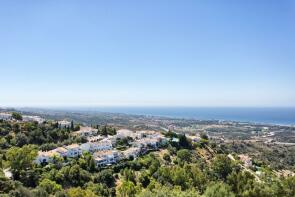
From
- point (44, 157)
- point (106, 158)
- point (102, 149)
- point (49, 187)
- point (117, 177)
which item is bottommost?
point (117, 177)

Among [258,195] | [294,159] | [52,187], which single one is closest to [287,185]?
[258,195]

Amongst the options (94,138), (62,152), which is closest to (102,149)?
(94,138)

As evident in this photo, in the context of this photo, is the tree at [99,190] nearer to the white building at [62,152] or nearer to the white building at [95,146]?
the white building at [62,152]

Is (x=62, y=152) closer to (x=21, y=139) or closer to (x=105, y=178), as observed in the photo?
(x=21, y=139)

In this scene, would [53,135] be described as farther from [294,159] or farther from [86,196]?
[294,159]

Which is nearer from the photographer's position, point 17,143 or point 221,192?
point 221,192

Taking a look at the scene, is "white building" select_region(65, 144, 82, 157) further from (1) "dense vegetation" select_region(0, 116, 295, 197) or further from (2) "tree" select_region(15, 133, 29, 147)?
(2) "tree" select_region(15, 133, 29, 147)

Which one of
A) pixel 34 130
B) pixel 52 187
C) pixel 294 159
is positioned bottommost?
pixel 294 159
